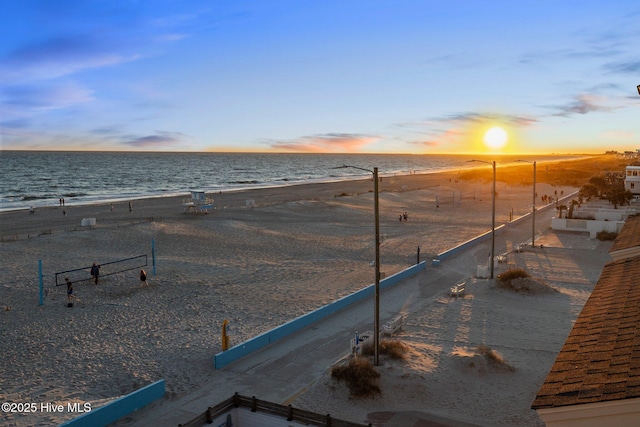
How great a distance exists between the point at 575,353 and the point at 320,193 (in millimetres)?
75063

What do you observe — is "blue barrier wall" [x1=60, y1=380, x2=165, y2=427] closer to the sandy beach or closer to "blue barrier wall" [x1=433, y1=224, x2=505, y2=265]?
the sandy beach

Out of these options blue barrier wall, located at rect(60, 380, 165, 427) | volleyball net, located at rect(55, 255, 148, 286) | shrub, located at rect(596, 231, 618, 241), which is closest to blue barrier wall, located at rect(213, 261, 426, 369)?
blue barrier wall, located at rect(60, 380, 165, 427)

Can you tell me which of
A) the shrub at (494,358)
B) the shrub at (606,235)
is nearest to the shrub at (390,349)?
the shrub at (494,358)

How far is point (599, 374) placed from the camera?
736cm

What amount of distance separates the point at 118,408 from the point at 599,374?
10118 mm

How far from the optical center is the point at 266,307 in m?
21.6

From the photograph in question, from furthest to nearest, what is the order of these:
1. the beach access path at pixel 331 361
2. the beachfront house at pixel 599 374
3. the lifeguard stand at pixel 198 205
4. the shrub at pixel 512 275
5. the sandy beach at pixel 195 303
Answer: the lifeguard stand at pixel 198 205 → the shrub at pixel 512 275 → the sandy beach at pixel 195 303 → the beach access path at pixel 331 361 → the beachfront house at pixel 599 374

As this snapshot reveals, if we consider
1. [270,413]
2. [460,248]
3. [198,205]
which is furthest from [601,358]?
[198,205]

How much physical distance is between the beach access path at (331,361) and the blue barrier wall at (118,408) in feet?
0.72

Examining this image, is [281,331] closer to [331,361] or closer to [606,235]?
[331,361]

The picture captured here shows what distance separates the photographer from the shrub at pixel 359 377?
42.4ft

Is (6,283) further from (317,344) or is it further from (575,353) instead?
(575,353)

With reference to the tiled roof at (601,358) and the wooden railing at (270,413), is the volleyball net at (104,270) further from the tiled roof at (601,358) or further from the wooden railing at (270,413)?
the tiled roof at (601,358)

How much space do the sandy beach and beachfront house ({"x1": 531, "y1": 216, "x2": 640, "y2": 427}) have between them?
4274 millimetres
